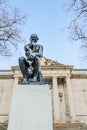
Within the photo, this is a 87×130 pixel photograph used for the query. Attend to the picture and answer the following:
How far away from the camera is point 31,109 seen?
481 cm

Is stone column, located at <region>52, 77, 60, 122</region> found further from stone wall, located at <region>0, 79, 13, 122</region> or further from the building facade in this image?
stone wall, located at <region>0, 79, 13, 122</region>

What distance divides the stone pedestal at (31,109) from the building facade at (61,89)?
58.6 feet

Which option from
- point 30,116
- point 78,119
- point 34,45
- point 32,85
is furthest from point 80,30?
point 78,119

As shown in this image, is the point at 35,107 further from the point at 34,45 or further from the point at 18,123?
the point at 34,45

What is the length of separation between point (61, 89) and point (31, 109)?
22.2 m

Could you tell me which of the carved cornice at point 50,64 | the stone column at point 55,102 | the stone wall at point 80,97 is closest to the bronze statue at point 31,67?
the stone column at point 55,102

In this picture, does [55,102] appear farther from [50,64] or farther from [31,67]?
[31,67]

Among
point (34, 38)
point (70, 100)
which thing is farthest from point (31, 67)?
point (70, 100)

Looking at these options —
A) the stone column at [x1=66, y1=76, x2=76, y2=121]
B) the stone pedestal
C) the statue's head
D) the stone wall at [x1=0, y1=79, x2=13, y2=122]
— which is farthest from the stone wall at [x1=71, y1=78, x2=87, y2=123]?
the stone pedestal

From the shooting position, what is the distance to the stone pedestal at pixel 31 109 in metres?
4.59

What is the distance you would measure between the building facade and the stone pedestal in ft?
58.6

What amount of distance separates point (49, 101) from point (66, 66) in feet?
71.4

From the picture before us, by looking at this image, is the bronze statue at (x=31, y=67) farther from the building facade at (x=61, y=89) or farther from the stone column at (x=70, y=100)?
the stone column at (x=70, y=100)

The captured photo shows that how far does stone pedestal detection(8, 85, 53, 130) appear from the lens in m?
4.59
